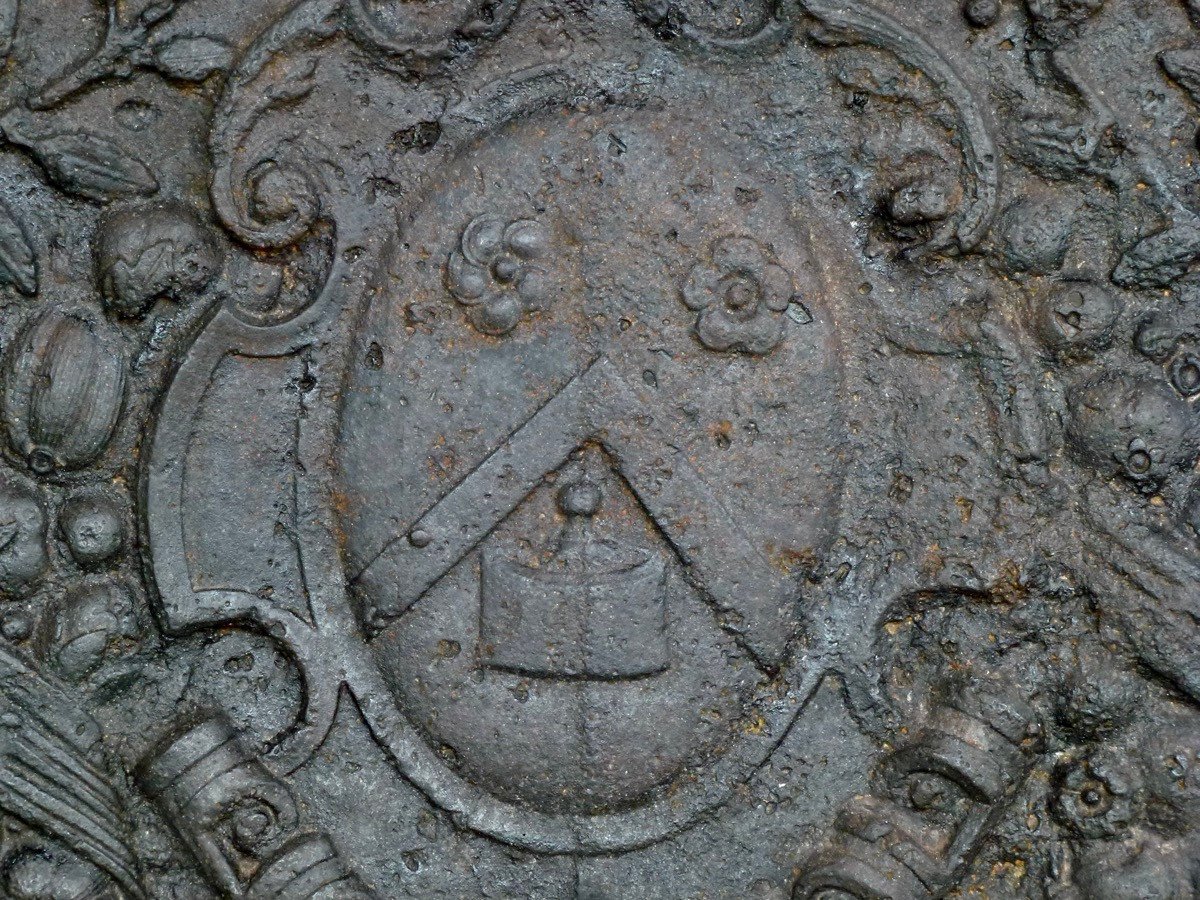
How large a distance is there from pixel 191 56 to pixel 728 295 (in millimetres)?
1252

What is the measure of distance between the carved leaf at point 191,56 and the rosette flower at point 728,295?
111cm

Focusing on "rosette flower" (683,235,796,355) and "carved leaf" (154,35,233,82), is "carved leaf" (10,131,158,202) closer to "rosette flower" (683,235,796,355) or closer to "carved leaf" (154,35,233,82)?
"carved leaf" (154,35,233,82)

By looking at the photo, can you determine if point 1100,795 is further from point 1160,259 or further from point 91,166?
point 91,166

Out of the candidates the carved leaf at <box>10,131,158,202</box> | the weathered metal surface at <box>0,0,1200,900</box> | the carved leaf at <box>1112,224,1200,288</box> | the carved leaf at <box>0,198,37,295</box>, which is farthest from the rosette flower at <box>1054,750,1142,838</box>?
the carved leaf at <box>0,198,37,295</box>

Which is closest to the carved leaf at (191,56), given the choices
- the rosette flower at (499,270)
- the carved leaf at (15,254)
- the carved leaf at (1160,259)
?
the carved leaf at (15,254)

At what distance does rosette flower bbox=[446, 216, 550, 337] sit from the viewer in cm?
312

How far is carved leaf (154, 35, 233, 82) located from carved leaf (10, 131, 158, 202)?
0.66 feet

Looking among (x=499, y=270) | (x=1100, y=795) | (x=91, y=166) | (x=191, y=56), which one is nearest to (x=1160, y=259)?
(x=1100, y=795)

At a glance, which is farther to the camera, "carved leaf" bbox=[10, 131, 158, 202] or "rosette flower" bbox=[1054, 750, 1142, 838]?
"rosette flower" bbox=[1054, 750, 1142, 838]

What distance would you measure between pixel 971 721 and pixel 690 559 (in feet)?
2.34

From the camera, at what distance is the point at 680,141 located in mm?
3160

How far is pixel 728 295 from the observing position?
313 cm

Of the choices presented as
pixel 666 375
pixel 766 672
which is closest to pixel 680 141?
pixel 666 375

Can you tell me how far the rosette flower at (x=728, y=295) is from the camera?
3.14 m
